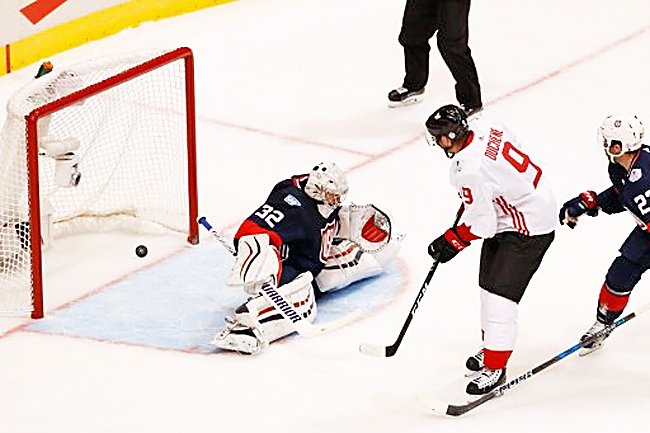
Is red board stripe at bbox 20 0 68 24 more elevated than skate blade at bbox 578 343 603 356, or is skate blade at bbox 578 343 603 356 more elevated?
red board stripe at bbox 20 0 68 24

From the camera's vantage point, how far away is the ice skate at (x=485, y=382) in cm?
486

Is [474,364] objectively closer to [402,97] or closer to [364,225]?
[364,225]

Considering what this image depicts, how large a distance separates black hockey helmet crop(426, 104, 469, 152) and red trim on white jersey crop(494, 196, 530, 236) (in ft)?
0.65

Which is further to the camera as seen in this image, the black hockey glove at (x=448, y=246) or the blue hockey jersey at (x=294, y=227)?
the blue hockey jersey at (x=294, y=227)

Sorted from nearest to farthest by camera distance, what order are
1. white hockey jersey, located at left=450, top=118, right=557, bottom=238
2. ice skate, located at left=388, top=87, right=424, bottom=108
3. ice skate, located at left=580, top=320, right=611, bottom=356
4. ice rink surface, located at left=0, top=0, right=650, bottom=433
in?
white hockey jersey, located at left=450, top=118, right=557, bottom=238 < ice rink surface, located at left=0, top=0, right=650, bottom=433 < ice skate, located at left=580, top=320, right=611, bottom=356 < ice skate, located at left=388, top=87, right=424, bottom=108

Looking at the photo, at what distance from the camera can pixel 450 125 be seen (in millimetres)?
4680

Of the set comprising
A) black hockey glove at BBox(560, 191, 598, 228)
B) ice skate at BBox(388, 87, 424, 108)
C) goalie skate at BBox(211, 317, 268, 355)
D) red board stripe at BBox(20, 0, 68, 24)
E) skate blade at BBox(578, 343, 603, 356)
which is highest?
red board stripe at BBox(20, 0, 68, 24)

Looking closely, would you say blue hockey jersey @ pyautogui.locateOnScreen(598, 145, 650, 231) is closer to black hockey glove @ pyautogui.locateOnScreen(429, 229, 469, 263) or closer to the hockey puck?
black hockey glove @ pyautogui.locateOnScreen(429, 229, 469, 263)

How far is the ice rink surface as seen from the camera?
4.90 metres

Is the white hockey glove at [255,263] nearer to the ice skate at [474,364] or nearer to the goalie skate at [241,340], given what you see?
the goalie skate at [241,340]

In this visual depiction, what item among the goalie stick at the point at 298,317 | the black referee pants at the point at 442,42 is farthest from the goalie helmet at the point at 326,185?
the black referee pants at the point at 442,42

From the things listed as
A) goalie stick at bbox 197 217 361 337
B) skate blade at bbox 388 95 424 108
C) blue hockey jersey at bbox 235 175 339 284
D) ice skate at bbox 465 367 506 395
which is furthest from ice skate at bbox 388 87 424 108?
ice skate at bbox 465 367 506 395

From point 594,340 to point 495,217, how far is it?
0.60 metres

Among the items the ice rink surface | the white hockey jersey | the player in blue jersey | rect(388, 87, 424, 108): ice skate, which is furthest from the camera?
rect(388, 87, 424, 108): ice skate
